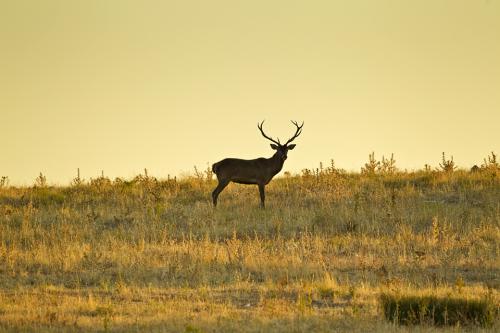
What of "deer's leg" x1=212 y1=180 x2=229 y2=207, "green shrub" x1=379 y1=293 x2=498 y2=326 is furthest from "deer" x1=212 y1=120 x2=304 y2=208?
"green shrub" x1=379 y1=293 x2=498 y2=326

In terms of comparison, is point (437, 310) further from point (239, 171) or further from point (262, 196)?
point (239, 171)

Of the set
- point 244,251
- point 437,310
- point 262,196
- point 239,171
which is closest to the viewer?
point 437,310

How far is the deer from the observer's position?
75.4ft

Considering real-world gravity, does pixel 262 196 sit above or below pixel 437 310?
above

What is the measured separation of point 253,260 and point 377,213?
619 centimetres

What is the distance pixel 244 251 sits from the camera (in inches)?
652

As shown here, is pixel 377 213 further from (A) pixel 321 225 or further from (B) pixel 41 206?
(B) pixel 41 206

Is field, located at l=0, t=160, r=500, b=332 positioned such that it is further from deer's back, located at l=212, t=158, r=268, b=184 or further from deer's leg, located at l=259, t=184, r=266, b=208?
deer's back, located at l=212, t=158, r=268, b=184

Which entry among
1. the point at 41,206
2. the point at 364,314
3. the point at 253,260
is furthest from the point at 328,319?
the point at 41,206

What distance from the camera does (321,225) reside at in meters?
20.2

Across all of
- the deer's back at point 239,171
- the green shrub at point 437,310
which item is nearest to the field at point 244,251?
the green shrub at point 437,310

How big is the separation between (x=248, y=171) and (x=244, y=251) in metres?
6.89

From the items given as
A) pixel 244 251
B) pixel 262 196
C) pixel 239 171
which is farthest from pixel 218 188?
pixel 244 251

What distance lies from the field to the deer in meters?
0.55
